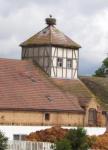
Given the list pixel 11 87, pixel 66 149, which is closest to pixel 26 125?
pixel 11 87

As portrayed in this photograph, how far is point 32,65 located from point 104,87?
392 inches

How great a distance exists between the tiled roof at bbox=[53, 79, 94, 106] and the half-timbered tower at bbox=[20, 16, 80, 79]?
887 millimetres

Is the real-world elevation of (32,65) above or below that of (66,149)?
above

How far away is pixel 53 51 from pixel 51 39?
4.06 feet

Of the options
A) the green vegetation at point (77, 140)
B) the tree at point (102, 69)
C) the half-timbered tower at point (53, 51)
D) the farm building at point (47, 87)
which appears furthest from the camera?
the tree at point (102, 69)

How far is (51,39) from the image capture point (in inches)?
2766

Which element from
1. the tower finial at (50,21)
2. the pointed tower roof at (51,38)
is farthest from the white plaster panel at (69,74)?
the tower finial at (50,21)

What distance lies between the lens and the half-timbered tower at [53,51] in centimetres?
6996

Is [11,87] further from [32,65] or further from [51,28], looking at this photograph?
[51,28]

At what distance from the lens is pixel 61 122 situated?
64125 millimetres

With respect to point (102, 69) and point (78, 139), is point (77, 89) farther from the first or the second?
point (102, 69)

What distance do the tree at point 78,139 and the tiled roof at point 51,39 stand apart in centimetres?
3025

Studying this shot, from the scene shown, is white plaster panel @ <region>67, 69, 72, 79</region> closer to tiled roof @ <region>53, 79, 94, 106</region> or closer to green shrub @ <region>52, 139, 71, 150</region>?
tiled roof @ <region>53, 79, 94, 106</region>

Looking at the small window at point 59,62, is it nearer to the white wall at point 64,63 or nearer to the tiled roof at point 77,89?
the white wall at point 64,63
